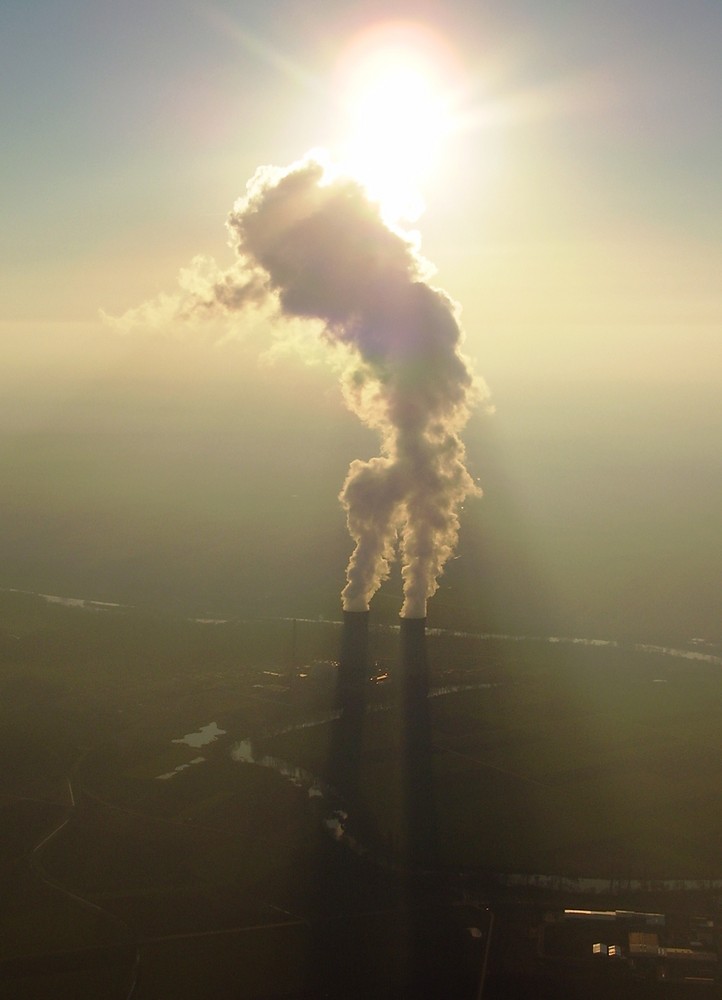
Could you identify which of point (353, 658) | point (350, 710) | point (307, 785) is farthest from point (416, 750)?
point (353, 658)

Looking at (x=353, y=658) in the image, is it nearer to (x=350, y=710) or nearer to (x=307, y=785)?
(x=350, y=710)

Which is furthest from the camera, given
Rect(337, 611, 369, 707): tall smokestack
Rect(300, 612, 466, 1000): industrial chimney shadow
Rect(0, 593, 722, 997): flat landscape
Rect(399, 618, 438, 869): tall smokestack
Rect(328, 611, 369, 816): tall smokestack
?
Rect(337, 611, 369, 707): tall smokestack

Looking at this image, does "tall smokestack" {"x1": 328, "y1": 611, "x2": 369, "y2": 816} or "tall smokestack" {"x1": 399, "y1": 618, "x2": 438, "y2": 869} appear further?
"tall smokestack" {"x1": 328, "y1": 611, "x2": 369, "y2": 816}

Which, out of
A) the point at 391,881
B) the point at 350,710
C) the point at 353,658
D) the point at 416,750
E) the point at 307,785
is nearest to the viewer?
the point at 391,881

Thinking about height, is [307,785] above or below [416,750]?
below

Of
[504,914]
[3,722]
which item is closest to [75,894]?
[504,914]

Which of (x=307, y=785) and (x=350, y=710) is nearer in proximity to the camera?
(x=307, y=785)

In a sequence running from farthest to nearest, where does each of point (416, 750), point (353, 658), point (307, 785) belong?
point (353, 658) < point (416, 750) < point (307, 785)

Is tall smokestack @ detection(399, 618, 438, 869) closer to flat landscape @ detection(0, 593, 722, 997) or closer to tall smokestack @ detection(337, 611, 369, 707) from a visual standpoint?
flat landscape @ detection(0, 593, 722, 997)

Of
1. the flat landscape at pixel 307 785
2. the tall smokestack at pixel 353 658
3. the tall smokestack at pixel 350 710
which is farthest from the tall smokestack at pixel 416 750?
the tall smokestack at pixel 353 658

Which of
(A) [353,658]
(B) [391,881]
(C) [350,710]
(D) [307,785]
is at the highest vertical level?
(A) [353,658]

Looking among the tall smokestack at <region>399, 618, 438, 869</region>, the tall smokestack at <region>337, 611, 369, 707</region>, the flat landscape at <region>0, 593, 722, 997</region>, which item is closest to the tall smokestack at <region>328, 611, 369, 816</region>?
the tall smokestack at <region>337, 611, 369, 707</region>

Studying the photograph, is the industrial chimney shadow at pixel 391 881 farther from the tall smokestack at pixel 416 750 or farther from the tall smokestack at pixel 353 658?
the tall smokestack at pixel 353 658
